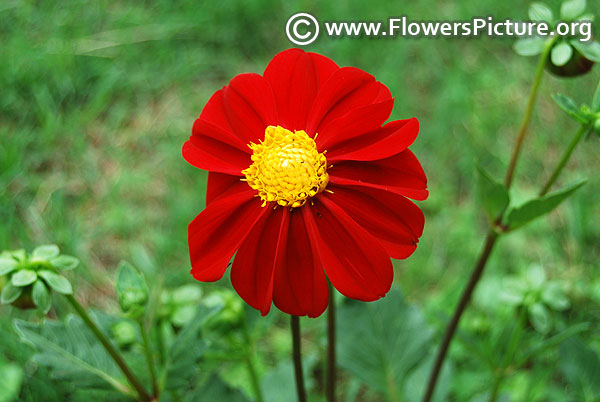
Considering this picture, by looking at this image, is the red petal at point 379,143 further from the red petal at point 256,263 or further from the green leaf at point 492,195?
the green leaf at point 492,195

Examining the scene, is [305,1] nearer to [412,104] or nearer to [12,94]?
[412,104]

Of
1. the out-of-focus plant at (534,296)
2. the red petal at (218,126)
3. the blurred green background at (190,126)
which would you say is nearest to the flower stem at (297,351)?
the red petal at (218,126)

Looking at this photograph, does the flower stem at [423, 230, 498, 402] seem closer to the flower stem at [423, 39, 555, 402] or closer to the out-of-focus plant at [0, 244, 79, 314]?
the flower stem at [423, 39, 555, 402]

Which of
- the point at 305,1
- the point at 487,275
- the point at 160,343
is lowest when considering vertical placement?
the point at 160,343

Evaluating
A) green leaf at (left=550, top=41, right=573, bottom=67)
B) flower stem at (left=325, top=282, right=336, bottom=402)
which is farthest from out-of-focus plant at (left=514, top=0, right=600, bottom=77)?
flower stem at (left=325, top=282, right=336, bottom=402)

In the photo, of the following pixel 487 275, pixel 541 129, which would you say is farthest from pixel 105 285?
pixel 541 129

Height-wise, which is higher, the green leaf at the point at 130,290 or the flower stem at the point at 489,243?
the flower stem at the point at 489,243

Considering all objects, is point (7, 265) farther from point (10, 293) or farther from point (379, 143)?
point (379, 143)
